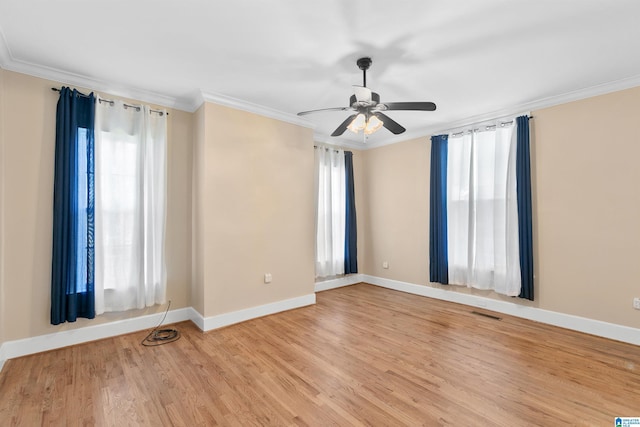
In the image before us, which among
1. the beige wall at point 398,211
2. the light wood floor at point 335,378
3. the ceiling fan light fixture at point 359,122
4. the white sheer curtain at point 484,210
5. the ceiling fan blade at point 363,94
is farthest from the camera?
the beige wall at point 398,211

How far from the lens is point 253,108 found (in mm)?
3812

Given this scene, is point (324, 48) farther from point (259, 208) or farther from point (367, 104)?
point (259, 208)

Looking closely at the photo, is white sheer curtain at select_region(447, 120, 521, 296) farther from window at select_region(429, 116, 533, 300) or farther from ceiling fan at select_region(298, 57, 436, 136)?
ceiling fan at select_region(298, 57, 436, 136)

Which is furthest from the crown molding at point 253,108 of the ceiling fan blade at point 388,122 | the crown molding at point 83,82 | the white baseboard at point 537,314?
the white baseboard at point 537,314

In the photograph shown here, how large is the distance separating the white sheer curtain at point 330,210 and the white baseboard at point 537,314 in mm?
1239

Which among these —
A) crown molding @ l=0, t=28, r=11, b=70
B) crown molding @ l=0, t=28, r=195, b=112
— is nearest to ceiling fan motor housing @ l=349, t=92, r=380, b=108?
crown molding @ l=0, t=28, r=195, b=112

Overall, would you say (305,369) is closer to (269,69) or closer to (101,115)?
(269,69)

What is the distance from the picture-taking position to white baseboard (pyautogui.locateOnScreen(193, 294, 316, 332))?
11.2 ft

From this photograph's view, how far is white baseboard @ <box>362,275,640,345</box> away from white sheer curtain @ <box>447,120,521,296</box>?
9.0 inches

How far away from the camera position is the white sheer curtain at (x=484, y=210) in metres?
3.86

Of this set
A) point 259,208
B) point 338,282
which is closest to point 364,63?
point 259,208

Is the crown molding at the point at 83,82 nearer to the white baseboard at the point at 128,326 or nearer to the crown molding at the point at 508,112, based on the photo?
the crown molding at the point at 508,112

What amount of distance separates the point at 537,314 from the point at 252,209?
12.8 feet

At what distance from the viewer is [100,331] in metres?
3.10
